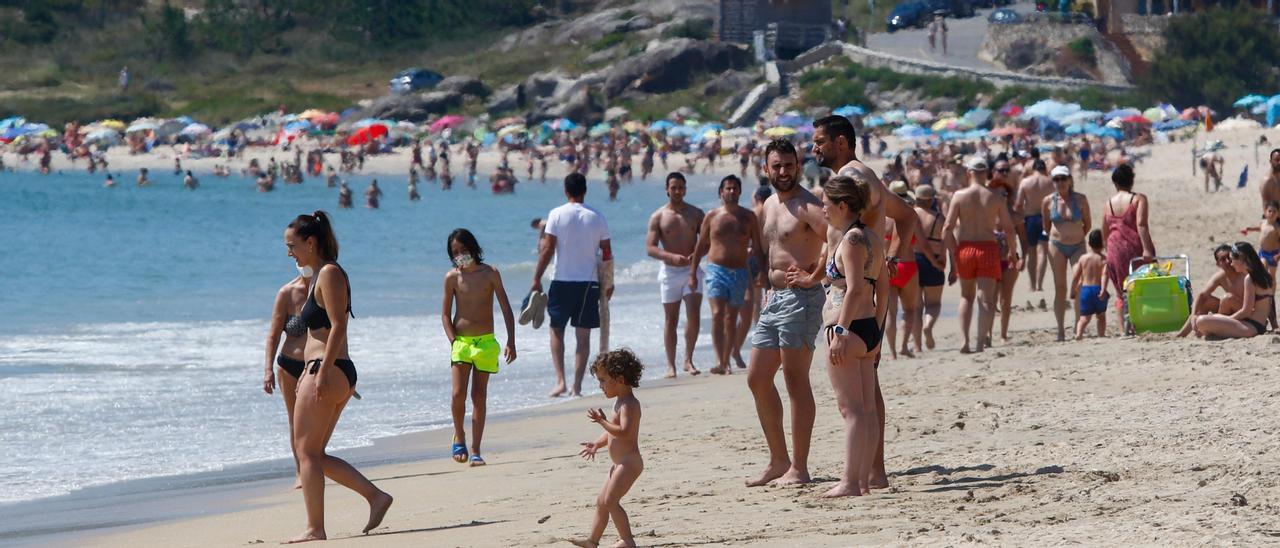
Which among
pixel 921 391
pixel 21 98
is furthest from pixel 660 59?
pixel 921 391

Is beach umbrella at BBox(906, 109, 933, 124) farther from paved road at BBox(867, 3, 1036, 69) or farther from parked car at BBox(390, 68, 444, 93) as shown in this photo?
parked car at BBox(390, 68, 444, 93)

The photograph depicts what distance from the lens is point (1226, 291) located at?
9.60 metres

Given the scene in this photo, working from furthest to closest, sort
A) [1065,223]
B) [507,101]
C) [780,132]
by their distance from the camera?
[507,101] → [780,132] → [1065,223]

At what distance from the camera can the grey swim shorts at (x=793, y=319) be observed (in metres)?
6.13

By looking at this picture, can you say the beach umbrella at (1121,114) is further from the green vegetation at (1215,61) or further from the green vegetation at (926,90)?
the green vegetation at (1215,61)

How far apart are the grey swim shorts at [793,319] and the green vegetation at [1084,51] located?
55.5m

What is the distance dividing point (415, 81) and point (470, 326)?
203 feet

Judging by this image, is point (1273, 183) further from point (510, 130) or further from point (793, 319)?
point (510, 130)

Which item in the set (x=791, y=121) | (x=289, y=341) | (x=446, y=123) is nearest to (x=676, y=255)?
(x=289, y=341)

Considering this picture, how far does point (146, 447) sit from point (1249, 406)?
17.9ft

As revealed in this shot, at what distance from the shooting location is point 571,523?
5680 millimetres

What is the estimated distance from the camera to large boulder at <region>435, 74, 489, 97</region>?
66.6 m

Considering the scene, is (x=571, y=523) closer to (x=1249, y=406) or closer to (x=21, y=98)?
(x=1249, y=406)

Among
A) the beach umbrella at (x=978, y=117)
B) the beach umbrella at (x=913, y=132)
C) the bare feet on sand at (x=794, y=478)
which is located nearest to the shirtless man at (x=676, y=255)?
the bare feet on sand at (x=794, y=478)
